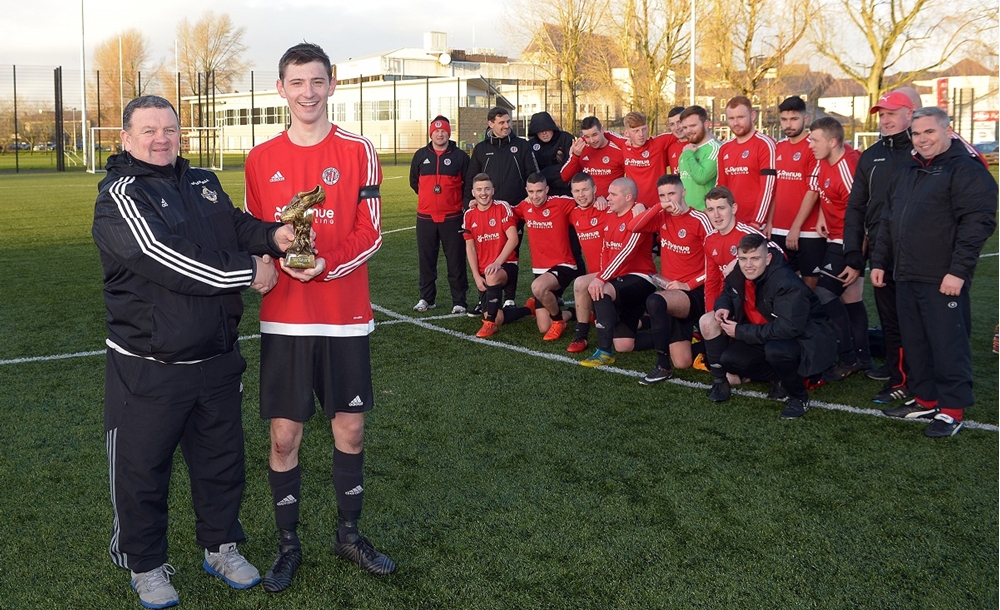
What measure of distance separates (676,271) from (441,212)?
10.4ft

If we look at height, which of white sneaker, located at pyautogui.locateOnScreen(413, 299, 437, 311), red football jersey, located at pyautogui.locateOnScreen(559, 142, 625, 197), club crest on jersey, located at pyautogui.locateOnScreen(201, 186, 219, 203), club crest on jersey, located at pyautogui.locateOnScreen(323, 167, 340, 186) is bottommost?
white sneaker, located at pyautogui.locateOnScreen(413, 299, 437, 311)

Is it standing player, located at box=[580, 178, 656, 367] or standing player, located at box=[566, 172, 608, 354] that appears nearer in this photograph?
standing player, located at box=[580, 178, 656, 367]

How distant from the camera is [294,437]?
356cm

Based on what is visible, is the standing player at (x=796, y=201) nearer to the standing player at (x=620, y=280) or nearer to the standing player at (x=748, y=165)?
the standing player at (x=748, y=165)

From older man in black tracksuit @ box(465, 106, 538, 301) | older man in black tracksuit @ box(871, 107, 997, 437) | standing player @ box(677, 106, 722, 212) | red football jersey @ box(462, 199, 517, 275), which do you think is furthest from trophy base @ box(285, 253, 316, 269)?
older man in black tracksuit @ box(465, 106, 538, 301)

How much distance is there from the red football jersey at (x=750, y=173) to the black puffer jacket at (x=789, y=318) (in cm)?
165

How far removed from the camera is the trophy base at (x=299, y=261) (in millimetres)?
3039

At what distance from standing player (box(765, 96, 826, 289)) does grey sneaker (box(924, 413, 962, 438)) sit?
2.03m

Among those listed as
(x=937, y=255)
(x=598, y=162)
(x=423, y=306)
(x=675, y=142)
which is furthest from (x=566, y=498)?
(x=675, y=142)

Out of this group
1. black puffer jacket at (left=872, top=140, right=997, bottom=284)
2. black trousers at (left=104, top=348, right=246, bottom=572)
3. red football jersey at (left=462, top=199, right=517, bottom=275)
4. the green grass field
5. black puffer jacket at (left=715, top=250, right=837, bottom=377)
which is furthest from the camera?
red football jersey at (left=462, top=199, right=517, bottom=275)

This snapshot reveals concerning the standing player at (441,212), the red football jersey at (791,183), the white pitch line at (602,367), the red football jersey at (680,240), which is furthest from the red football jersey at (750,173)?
the standing player at (441,212)

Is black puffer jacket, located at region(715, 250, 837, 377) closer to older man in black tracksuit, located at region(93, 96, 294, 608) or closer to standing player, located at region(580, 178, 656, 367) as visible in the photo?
standing player, located at region(580, 178, 656, 367)

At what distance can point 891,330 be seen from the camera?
6.18 meters

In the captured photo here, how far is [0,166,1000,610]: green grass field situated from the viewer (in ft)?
11.5
